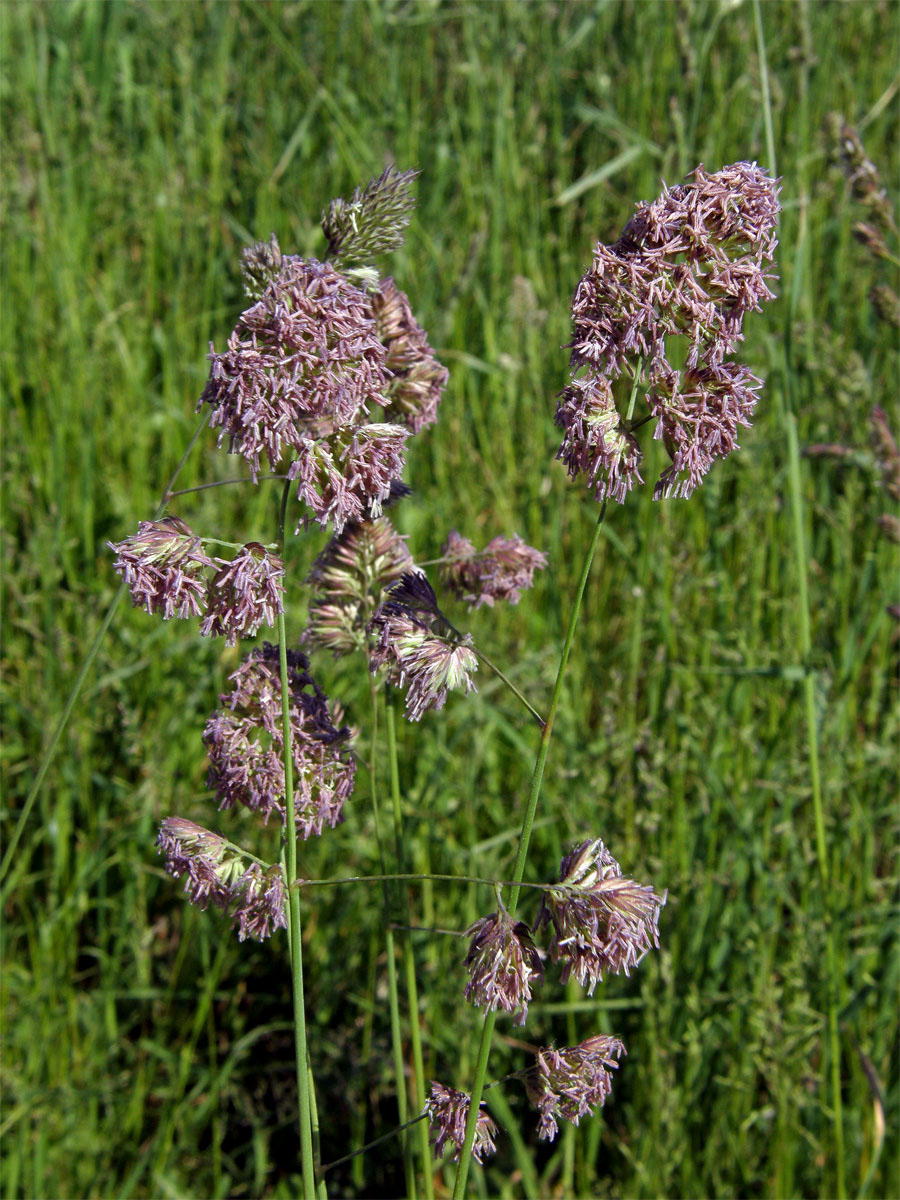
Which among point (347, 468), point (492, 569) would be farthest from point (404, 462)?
point (492, 569)

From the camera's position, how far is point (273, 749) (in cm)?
119

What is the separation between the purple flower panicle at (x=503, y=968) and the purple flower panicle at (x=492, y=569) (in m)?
0.47

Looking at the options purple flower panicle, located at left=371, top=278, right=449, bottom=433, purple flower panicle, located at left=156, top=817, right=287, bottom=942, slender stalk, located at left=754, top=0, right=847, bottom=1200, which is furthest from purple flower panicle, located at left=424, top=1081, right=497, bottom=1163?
slender stalk, located at left=754, top=0, right=847, bottom=1200

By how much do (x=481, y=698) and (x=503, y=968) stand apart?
4.48ft

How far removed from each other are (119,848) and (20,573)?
0.79m

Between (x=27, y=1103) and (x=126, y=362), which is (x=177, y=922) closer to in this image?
(x=27, y=1103)

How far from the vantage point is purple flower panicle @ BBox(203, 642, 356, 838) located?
117 cm

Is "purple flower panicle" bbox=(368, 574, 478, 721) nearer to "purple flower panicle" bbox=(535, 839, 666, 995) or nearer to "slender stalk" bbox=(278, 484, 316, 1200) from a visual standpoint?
"slender stalk" bbox=(278, 484, 316, 1200)

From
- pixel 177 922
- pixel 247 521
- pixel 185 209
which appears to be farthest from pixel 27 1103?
pixel 185 209

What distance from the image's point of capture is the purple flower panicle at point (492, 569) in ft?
4.51

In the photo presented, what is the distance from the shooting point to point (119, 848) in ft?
8.26

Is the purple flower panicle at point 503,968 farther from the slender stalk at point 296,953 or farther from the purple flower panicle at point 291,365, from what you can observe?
the purple flower panicle at point 291,365

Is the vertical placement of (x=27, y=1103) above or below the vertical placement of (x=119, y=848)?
below

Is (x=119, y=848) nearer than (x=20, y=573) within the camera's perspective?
Yes
